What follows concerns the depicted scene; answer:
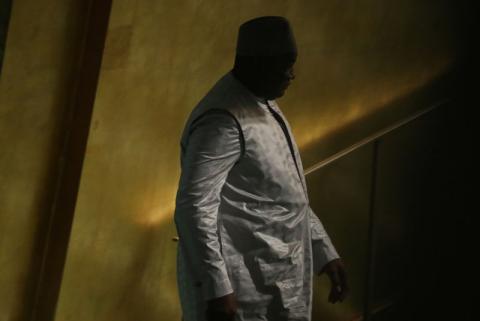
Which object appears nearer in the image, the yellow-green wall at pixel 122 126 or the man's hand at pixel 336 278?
the man's hand at pixel 336 278

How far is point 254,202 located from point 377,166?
47.7 inches

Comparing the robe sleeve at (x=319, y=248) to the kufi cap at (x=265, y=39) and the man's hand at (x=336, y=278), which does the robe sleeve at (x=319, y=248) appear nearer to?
the man's hand at (x=336, y=278)

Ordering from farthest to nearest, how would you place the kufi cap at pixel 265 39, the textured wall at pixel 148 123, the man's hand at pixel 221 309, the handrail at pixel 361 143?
1. the handrail at pixel 361 143
2. the textured wall at pixel 148 123
3. the kufi cap at pixel 265 39
4. the man's hand at pixel 221 309

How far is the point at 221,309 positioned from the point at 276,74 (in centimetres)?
61

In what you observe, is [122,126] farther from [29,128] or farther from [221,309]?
[221,309]

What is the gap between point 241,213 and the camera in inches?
85.0

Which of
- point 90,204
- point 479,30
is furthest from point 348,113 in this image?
point 90,204

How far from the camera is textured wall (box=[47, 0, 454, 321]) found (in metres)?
2.90

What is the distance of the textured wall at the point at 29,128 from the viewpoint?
2697mm

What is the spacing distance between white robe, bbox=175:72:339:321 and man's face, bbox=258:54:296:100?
0.15 ft

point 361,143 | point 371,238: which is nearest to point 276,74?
point 361,143

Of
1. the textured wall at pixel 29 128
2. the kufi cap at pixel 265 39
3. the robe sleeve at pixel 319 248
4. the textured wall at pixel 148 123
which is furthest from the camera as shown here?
the textured wall at pixel 148 123

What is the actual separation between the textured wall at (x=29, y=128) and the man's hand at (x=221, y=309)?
42.6 inches

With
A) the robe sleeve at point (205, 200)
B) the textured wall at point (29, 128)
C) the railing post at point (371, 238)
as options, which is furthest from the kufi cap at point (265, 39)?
the railing post at point (371, 238)
